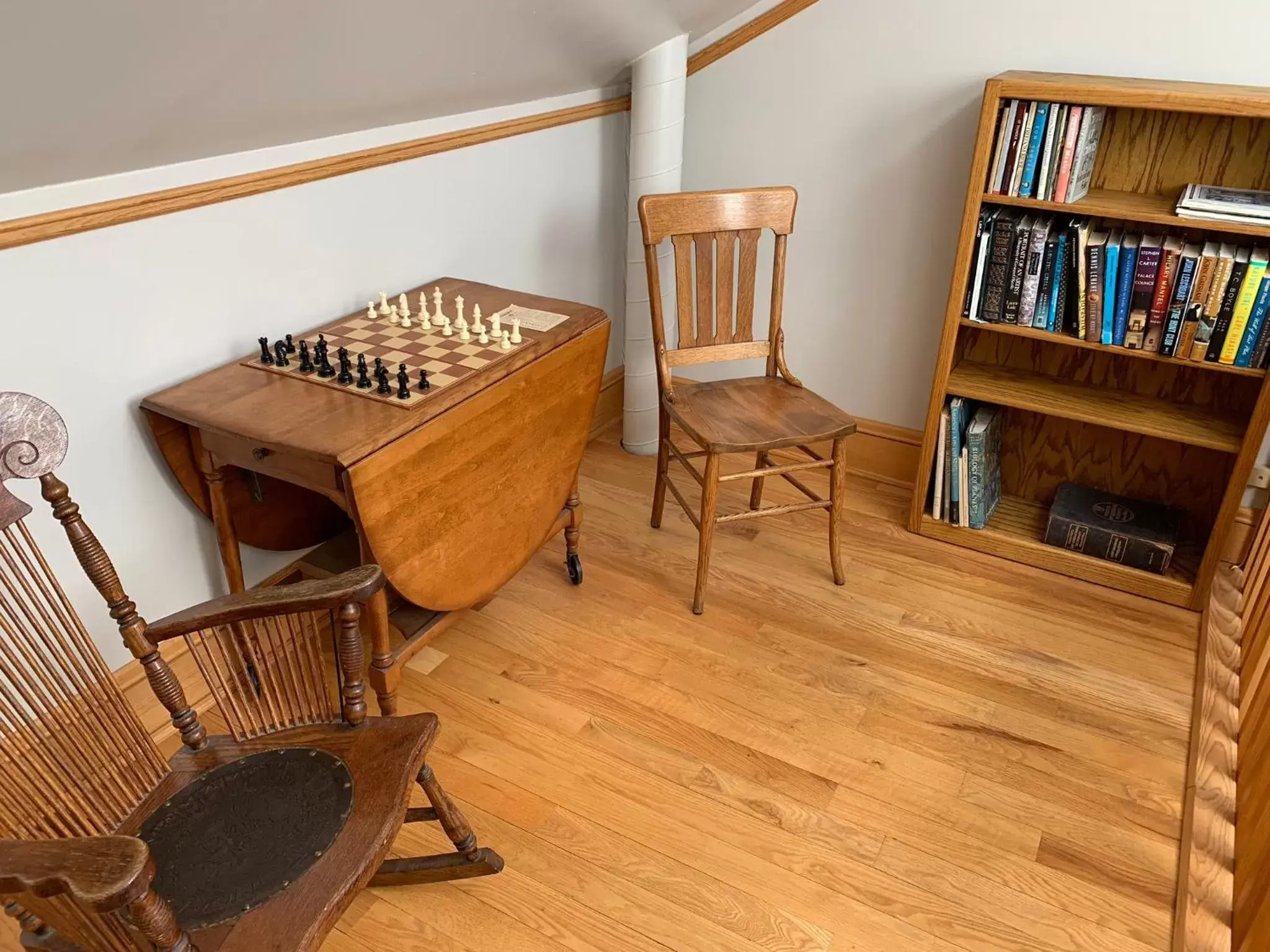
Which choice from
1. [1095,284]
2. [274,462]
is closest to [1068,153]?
[1095,284]

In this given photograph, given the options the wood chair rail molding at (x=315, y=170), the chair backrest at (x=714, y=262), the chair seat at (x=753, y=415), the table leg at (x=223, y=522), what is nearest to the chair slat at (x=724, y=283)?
the chair backrest at (x=714, y=262)

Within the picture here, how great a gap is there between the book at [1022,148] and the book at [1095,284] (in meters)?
0.22

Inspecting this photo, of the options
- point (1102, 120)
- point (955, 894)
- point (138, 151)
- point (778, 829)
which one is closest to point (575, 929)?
point (778, 829)

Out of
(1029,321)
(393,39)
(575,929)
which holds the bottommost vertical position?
(575,929)

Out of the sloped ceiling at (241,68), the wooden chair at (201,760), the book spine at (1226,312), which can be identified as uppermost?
the sloped ceiling at (241,68)

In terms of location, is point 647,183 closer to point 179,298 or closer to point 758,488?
point 758,488

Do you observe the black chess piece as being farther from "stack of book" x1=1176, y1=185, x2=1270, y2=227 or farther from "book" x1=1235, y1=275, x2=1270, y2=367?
"book" x1=1235, y1=275, x2=1270, y2=367

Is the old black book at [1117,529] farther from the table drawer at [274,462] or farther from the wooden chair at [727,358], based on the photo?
the table drawer at [274,462]

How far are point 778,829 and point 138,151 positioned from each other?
1.57m

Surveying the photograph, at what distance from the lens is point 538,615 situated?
2215 mm

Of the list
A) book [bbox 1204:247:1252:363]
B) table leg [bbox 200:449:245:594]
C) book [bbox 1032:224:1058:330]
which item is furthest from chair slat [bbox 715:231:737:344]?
table leg [bbox 200:449:245:594]

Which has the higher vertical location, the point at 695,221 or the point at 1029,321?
the point at 695,221

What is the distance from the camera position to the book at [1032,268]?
7.16 ft

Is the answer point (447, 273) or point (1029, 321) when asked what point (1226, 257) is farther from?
point (447, 273)
